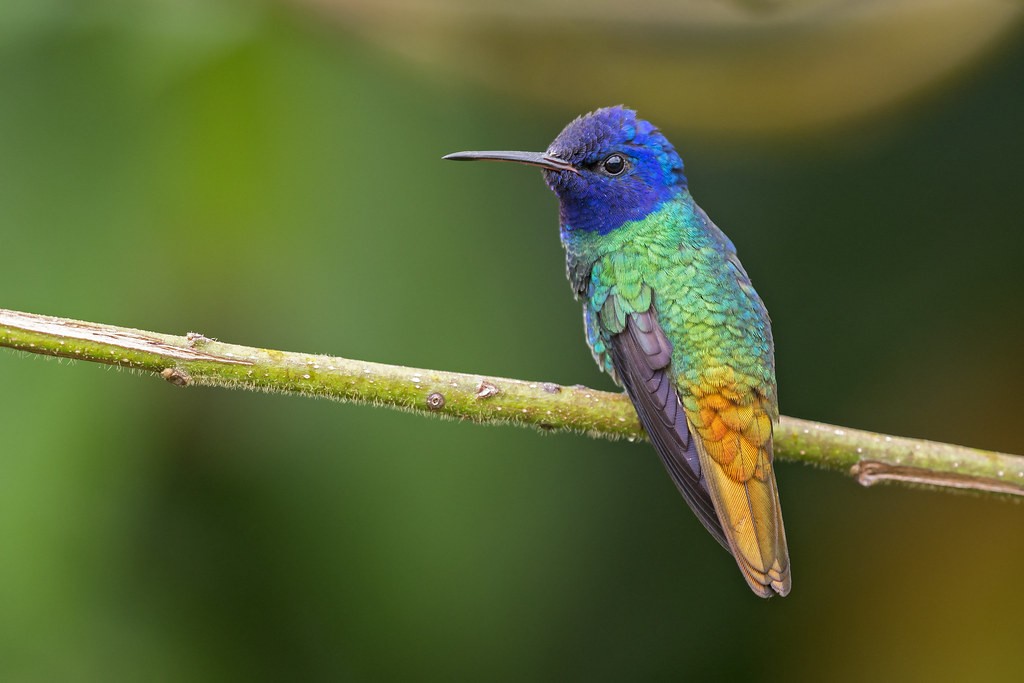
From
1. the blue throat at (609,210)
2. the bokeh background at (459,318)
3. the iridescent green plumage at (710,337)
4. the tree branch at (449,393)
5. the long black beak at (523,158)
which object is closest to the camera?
the tree branch at (449,393)

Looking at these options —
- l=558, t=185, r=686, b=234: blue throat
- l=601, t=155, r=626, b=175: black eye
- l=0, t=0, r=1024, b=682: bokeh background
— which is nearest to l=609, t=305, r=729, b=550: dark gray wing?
l=558, t=185, r=686, b=234: blue throat

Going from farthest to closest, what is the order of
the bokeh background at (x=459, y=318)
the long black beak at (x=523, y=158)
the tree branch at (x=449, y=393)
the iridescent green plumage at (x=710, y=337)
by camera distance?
the bokeh background at (x=459, y=318)
the long black beak at (x=523, y=158)
the iridescent green plumage at (x=710, y=337)
the tree branch at (x=449, y=393)

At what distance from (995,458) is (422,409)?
1.37 metres

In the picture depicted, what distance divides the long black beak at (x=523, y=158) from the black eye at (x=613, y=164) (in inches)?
3.9

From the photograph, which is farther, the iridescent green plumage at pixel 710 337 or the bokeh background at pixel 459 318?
the bokeh background at pixel 459 318

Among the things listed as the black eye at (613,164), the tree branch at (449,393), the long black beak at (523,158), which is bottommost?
the tree branch at (449,393)

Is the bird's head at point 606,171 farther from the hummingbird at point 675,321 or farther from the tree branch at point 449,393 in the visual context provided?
the tree branch at point 449,393

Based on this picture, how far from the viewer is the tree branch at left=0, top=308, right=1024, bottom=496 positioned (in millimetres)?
1897

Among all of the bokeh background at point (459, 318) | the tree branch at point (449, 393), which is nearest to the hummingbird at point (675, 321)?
the tree branch at point (449, 393)

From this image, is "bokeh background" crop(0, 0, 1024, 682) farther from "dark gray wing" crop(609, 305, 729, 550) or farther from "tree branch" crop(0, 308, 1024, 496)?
"tree branch" crop(0, 308, 1024, 496)

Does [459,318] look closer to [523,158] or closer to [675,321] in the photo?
[523,158]

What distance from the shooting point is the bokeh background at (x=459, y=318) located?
3.10 meters

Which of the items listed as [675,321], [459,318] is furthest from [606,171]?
[459,318]

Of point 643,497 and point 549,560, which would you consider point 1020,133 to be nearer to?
point 643,497
